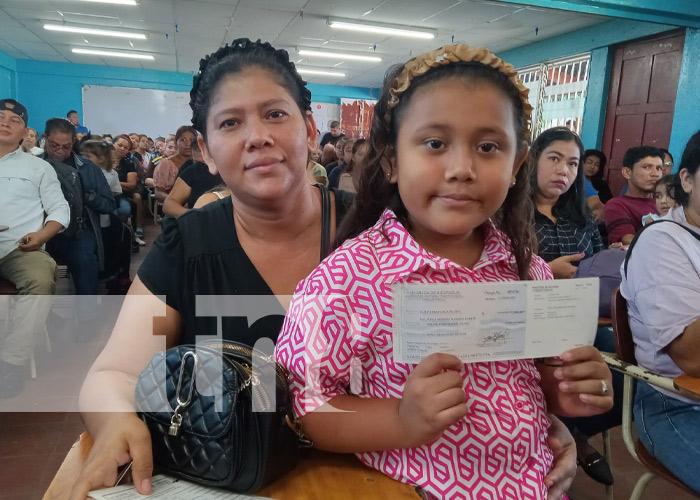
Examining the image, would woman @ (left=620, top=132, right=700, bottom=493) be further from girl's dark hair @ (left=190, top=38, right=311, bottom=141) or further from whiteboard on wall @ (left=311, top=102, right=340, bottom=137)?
whiteboard on wall @ (left=311, top=102, right=340, bottom=137)

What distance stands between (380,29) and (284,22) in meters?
1.72

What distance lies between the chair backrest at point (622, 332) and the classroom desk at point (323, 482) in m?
1.29

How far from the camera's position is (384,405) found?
835mm

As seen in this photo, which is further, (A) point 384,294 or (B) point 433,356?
(A) point 384,294

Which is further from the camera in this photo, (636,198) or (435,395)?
(636,198)

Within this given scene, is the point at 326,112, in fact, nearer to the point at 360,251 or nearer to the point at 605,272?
the point at 605,272

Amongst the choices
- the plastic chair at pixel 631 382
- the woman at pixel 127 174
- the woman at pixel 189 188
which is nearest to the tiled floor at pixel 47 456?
the plastic chair at pixel 631 382

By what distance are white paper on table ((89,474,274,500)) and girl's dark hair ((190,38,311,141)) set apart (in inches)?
33.7

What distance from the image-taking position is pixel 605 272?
2326 mm

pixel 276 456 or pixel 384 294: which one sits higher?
pixel 384 294

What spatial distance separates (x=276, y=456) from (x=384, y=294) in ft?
1.03

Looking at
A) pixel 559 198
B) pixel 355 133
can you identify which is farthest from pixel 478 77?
pixel 355 133

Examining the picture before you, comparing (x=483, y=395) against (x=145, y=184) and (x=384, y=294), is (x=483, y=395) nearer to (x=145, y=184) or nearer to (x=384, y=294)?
(x=384, y=294)

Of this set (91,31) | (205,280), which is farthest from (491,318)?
(91,31)
